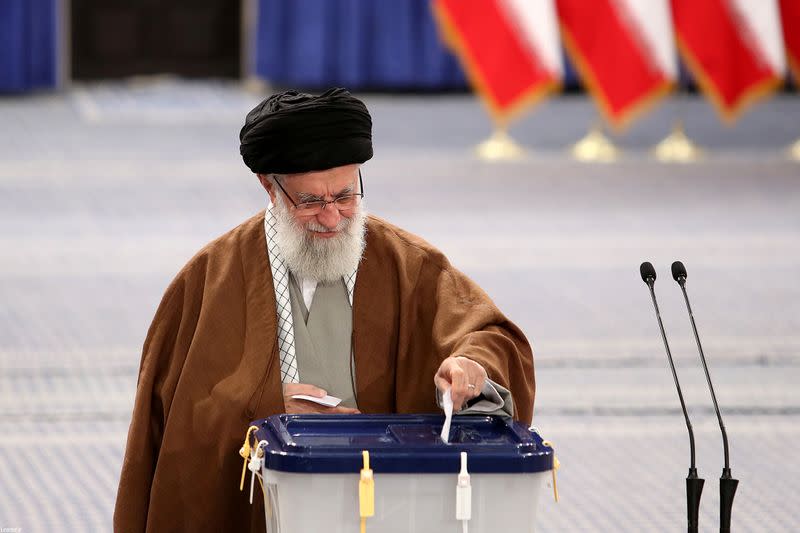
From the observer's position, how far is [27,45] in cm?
1433

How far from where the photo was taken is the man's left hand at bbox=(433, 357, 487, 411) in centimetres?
245

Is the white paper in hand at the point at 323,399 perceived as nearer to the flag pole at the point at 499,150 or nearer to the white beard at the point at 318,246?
the white beard at the point at 318,246

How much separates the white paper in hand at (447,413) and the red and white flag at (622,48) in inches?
329

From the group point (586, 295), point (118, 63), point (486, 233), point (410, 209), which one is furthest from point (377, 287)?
point (118, 63)

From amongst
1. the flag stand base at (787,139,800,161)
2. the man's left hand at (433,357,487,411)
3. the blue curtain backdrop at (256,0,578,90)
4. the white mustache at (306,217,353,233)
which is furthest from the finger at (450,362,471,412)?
the blue curtain backdrop at (256,0,578,90)

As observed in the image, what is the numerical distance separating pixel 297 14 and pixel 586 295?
8423 millimetres

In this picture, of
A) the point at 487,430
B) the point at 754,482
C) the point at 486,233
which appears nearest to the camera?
the point at 487,430

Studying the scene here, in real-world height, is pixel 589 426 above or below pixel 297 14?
below

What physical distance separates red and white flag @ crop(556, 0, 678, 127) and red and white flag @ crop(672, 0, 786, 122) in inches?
9.0

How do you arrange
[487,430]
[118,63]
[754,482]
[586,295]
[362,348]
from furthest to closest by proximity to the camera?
[118,63] → [586,295] → [754,482] → [362,348] → [487,430]

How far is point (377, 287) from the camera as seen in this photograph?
2826mm

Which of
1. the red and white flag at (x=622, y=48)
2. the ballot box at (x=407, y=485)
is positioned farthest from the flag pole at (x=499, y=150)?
the ballot box at (x=407, y=485)

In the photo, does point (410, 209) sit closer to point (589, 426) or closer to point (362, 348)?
point (589, 426)

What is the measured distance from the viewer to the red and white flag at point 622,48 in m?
10.4
